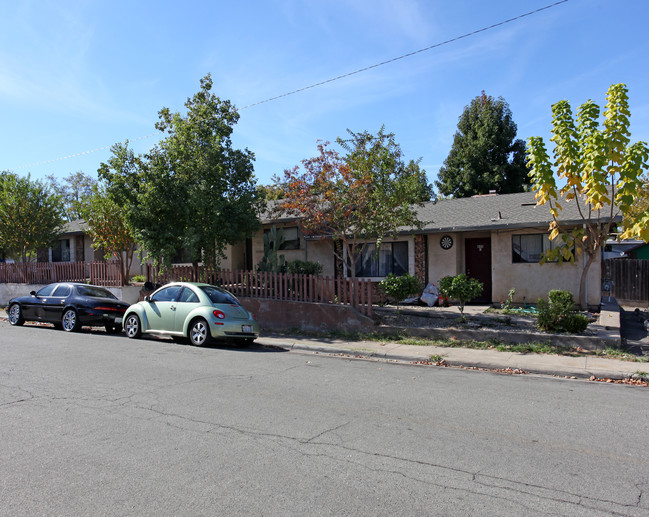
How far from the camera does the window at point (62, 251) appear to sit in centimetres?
2697

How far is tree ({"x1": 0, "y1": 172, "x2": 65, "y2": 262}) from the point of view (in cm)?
2055

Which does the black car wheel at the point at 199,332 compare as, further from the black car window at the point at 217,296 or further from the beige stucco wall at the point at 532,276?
the beige stucco wall at the point at 532,276

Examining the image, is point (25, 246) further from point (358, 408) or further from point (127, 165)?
point (358, 408)

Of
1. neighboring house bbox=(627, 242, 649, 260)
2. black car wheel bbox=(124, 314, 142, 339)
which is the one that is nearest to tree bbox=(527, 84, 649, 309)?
black car wheel bbox=(124, 314, 142, 339)

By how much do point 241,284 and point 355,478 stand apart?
1102 cm

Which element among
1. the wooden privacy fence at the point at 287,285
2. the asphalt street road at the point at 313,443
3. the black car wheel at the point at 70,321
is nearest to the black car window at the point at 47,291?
the black car wheel at the point at 70,321

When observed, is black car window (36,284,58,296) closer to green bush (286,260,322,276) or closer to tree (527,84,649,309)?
green bush (286,260,322,276)

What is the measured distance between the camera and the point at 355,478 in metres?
4.07

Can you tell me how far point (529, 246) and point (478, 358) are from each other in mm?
7539

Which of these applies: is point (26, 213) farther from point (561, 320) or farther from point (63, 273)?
point (561, 320)

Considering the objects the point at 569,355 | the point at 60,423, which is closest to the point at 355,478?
the point at 60,423

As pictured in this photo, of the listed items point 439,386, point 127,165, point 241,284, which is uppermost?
point 127,165

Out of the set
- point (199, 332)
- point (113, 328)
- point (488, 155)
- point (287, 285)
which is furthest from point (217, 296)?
point (488, 155)

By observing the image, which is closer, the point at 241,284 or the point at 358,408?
the point at 358,408
